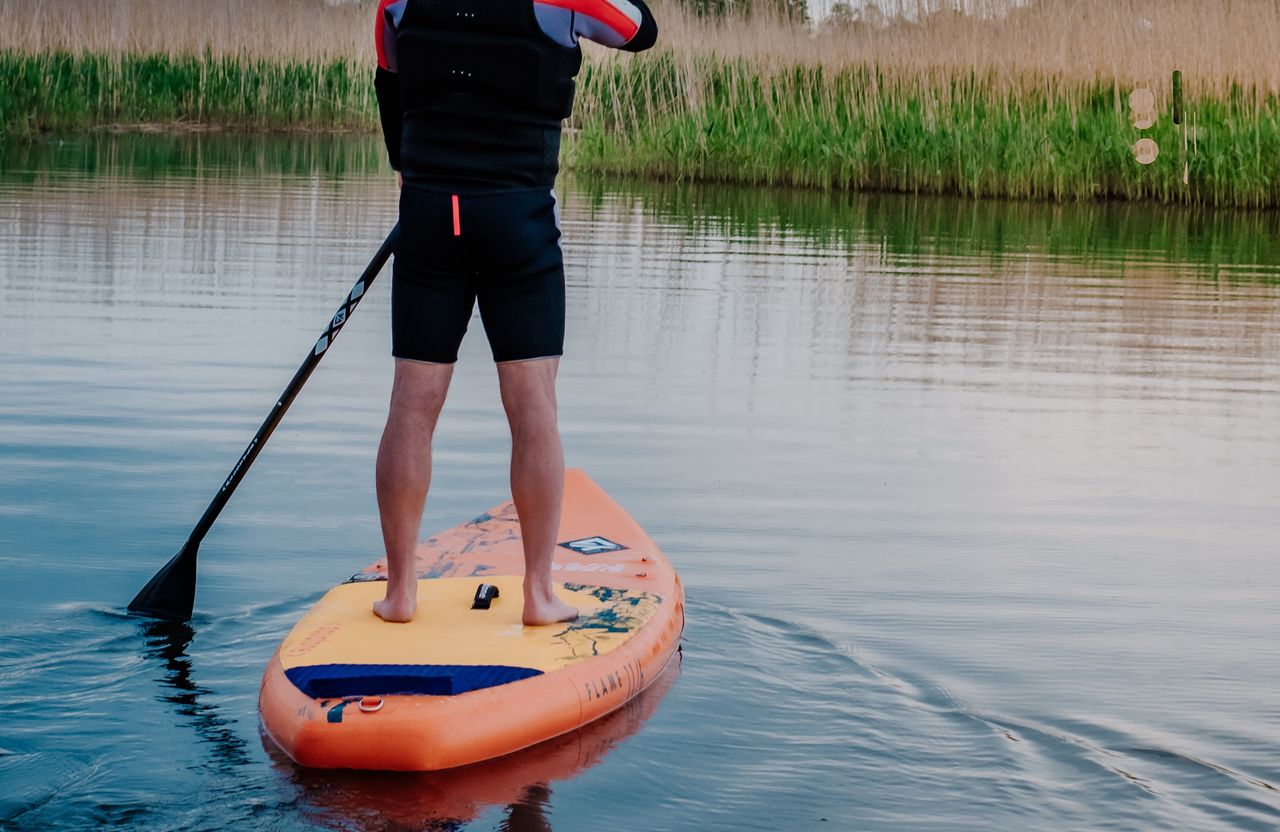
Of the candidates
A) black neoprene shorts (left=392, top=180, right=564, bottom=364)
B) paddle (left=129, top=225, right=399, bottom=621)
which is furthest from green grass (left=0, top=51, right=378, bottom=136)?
black neoprene shorts (left=392, top=180, right=564, bottom=364)

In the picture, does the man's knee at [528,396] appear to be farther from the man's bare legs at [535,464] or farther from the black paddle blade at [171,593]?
the black paddle blade at [171,593]

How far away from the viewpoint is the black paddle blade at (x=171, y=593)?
4.44 metres

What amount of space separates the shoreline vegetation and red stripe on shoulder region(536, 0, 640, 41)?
13730 mm

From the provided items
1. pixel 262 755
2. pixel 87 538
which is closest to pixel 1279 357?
pixel 87 538

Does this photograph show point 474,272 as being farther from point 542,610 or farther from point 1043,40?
point 1043,40

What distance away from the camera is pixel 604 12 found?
13.1 feet

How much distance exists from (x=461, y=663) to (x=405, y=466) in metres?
0.47

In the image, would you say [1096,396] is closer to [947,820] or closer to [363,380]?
[363,380]

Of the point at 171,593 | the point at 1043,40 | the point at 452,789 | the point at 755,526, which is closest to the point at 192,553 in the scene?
the point at 171,593

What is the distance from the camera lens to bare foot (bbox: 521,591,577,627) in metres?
4.09

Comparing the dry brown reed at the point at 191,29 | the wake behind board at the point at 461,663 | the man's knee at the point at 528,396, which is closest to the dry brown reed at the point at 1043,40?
the dry brown reed at the point at 191,29

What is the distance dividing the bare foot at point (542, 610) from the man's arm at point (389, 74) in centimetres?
101

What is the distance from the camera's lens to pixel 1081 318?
10211mm

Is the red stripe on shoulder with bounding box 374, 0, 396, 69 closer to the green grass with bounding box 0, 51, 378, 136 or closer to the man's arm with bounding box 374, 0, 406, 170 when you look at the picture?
the man's arm with bounding box 374, 0, 406, 170
